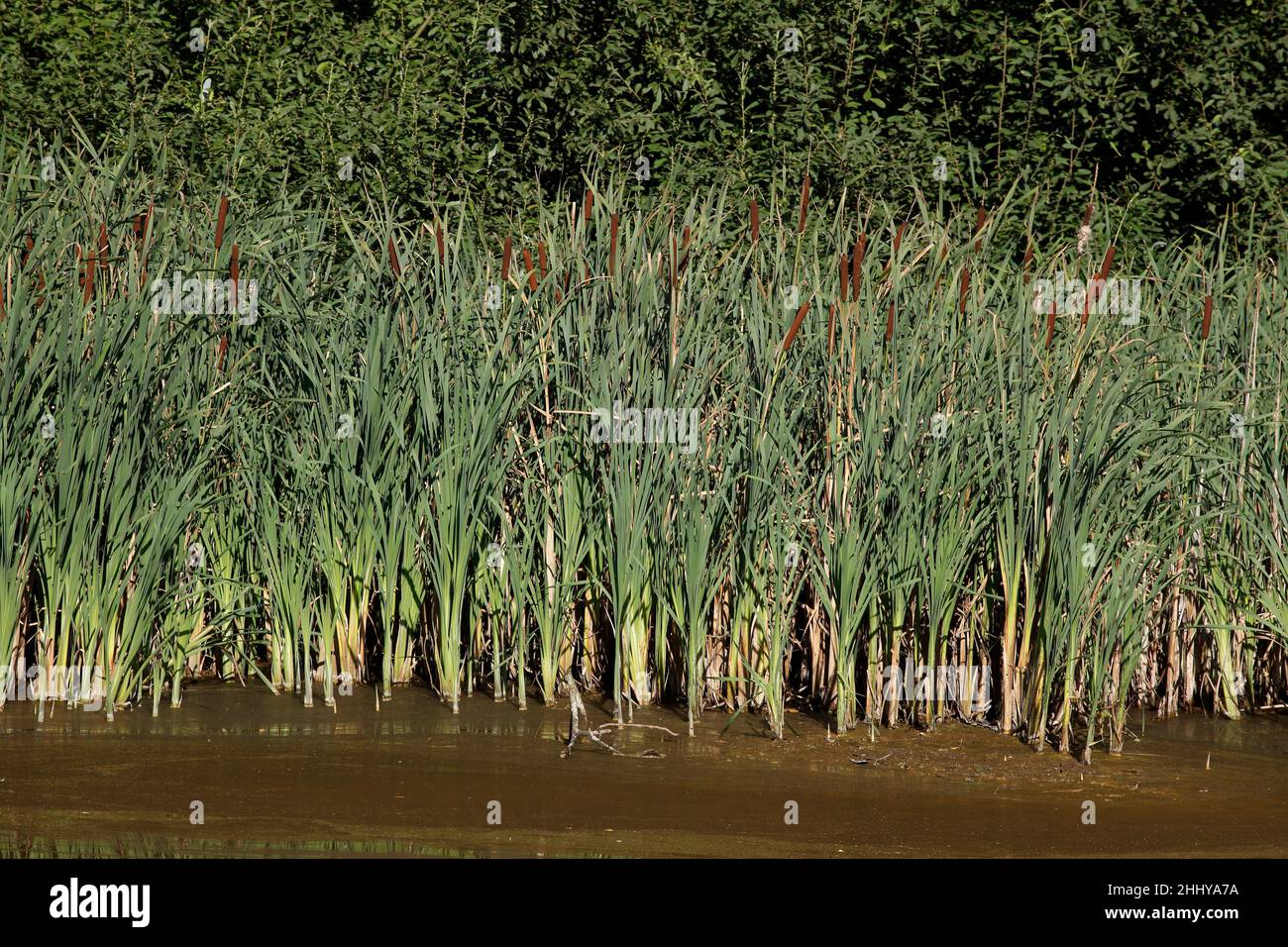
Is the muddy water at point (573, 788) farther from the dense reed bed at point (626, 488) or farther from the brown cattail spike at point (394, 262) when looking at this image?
the brown cattail spike at point (394, 262)

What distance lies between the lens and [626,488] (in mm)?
4945

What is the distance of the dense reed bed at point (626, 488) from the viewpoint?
15.9ft

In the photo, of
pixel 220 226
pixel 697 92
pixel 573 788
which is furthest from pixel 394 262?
pixel 697 92

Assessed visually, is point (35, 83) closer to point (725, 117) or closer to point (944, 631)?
point (725, 117)

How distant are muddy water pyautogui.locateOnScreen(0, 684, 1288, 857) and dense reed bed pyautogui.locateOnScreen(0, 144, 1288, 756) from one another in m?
0.16

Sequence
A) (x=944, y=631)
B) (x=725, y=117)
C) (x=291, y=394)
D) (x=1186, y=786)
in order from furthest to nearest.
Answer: (x=725, y=117) → (x=291, y=394) → (x=944, y=631) → (x=1186, y=786)

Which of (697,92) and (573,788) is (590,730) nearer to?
(573,788)

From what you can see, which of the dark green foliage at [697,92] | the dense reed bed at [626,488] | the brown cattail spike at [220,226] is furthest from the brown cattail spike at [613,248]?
the dark green foliage at [697,92]

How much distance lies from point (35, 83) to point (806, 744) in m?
7.33

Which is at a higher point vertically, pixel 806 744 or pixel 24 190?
pixel 24 190

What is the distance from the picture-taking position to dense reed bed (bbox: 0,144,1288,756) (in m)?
4.85

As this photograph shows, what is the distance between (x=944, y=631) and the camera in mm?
4996

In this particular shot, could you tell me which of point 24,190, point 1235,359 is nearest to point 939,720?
point 1235,359

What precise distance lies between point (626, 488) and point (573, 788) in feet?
3.32
